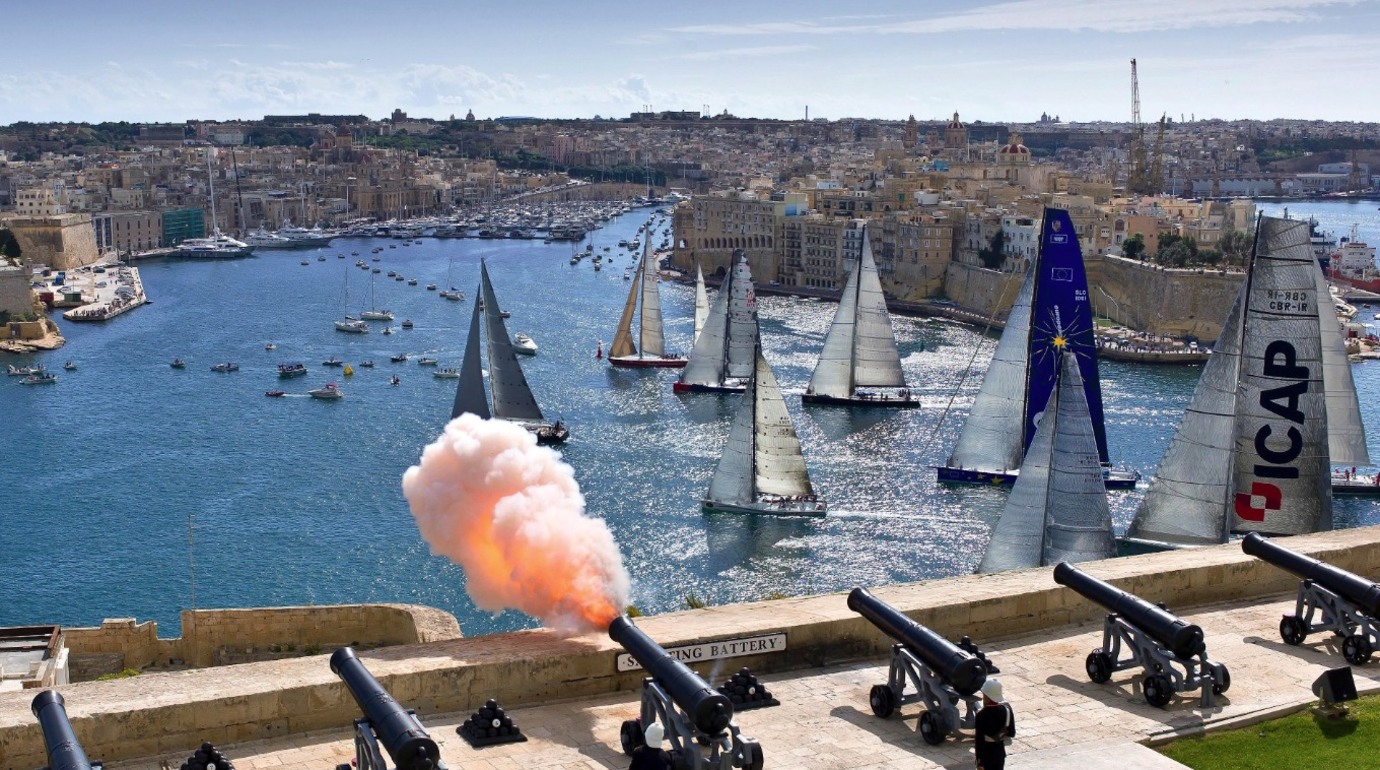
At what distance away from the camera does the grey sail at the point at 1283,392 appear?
15914 millimetres

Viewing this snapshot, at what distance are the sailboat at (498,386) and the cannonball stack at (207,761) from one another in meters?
29.4

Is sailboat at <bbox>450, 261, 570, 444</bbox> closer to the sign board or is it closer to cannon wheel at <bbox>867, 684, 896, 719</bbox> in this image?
the sign board

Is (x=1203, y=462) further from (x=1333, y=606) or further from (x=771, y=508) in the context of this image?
(x=771, y=508)

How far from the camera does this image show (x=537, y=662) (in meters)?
8.55

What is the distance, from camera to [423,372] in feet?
158

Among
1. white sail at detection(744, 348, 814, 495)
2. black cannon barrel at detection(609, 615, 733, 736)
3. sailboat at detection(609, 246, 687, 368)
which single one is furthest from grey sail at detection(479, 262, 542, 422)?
black cannon barrel at detection(609, 615, 733, 736)

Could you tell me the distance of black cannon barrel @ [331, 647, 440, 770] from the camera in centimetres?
666

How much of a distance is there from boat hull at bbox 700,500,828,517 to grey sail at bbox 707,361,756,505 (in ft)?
0.25

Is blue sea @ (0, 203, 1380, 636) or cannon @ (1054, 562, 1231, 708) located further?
blue sea @ (0, 203, 1380, 636)

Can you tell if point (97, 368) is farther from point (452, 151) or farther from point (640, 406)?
point (452, 151)

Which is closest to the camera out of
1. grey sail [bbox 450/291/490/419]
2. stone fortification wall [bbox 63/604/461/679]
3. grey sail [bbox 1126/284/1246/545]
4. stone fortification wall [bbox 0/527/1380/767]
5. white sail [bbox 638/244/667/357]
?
stone fortification wall [bbox 0/527/1380/767]

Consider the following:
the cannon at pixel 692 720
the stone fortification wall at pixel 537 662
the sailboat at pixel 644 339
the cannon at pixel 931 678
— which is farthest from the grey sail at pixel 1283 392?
the sailboat at pixel 644 339

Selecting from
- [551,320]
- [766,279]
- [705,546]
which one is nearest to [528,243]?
[766,279]

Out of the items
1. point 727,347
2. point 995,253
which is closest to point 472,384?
point 727,347
